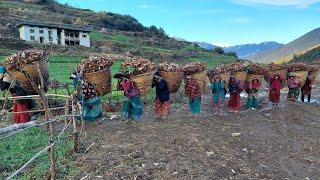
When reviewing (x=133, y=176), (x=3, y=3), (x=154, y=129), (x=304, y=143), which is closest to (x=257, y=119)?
(x=304, y=143)

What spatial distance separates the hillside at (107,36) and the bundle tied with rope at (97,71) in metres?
23.8

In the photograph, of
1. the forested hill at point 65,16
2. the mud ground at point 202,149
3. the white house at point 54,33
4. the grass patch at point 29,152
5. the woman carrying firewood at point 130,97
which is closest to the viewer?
the grass patch at point 29,152

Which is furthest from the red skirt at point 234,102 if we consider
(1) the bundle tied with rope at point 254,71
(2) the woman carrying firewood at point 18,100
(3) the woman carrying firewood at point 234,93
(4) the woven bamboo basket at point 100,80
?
(2) the woman carrying firewood at point 18,100

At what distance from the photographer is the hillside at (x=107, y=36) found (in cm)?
4219

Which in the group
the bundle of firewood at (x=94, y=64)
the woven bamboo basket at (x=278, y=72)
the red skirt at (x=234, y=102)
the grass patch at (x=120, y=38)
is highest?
the grass patch at (x=120, y=38)

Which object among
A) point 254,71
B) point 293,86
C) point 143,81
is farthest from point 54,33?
point 143,81

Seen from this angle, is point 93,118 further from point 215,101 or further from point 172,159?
point 215,101

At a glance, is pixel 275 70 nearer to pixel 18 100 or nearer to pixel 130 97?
pixel 130 97

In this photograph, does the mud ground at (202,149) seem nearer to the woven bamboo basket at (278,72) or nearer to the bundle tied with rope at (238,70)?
the bundle tied with rope at (238,70)

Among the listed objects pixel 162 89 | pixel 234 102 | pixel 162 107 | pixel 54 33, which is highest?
pixel 54 33

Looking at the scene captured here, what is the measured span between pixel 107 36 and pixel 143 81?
1810 inches

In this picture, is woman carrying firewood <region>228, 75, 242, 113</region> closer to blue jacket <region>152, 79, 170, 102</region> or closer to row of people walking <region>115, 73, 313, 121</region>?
row of people walking <region>115, 73, 313, 121</region>

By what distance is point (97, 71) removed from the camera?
31.8ft

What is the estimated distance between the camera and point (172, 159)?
8.11 m
